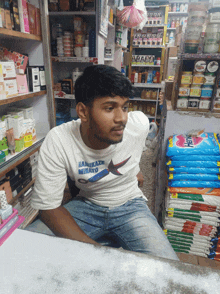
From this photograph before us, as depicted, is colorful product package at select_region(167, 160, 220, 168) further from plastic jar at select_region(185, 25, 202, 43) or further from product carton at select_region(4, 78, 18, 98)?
product carton at select_region(4, 78, 18, 98)

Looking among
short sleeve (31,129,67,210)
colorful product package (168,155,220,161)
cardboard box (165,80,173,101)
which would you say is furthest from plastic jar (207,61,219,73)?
short sleeve (31,129,67,210)

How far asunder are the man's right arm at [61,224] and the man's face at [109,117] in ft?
1.45

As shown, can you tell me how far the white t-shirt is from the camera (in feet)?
3.62

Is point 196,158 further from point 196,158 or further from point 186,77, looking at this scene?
point 186,77

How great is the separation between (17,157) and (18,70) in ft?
2.40

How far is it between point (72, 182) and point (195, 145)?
1.01m

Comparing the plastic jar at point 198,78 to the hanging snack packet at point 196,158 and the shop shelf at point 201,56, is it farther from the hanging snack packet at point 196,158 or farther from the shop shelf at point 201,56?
the hanging snack packet at point 196,158

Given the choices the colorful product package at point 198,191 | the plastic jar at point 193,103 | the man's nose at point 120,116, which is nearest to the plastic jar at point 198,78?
the plastic jar at point 193,103

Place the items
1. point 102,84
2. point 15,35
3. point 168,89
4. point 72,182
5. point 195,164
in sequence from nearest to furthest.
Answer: point 102,84 < point 72,182 < point 15,35 < point 195,164 < point 168,89

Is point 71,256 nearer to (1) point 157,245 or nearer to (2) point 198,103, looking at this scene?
(1) point 157,245

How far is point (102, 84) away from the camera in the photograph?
1.03 meters

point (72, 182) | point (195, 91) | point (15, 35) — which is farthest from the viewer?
point (195, 91)

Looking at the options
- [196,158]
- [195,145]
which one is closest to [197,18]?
[195,145]

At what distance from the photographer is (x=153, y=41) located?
5.34 metres
